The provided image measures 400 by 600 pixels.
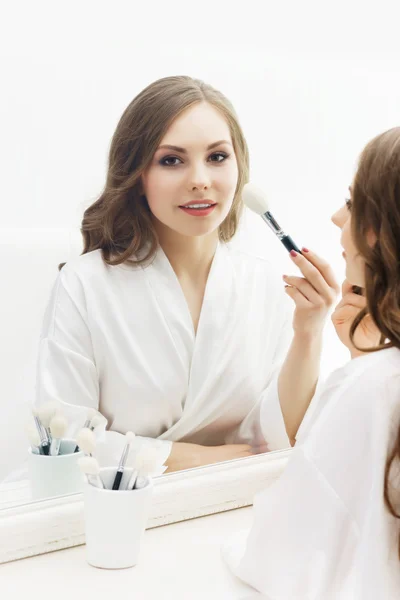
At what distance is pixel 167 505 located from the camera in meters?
0.89

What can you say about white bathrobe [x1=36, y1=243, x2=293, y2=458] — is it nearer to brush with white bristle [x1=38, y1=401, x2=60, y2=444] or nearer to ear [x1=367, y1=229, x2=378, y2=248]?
brush with white bristle [x1=38, y1=401, x2=60, y2=444]

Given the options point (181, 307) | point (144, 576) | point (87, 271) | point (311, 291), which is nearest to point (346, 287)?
point (311, 291)

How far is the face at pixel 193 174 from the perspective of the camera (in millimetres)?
874

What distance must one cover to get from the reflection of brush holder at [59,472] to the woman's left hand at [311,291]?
34cm

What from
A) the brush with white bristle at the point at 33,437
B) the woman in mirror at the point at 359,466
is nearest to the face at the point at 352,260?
the woman in mirror at the point at 359,466

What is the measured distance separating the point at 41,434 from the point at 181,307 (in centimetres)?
23

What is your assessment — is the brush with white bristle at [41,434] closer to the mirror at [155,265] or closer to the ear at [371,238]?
the mirror at [155,265]

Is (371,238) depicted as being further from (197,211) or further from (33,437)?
(33,437)

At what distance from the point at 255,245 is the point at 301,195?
0.11 metres

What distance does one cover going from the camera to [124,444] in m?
0.87

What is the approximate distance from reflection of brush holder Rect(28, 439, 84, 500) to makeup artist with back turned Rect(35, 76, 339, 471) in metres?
0.04

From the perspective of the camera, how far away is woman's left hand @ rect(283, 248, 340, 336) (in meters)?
0.93

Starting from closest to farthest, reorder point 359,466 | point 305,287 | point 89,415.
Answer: point 359,466 → point 89,415 → point 305,287

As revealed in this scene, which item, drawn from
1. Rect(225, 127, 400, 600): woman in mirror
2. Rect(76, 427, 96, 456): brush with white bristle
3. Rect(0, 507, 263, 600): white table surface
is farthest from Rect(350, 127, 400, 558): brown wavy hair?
Rect(76, 427, 96, 456): brush with white bristle
